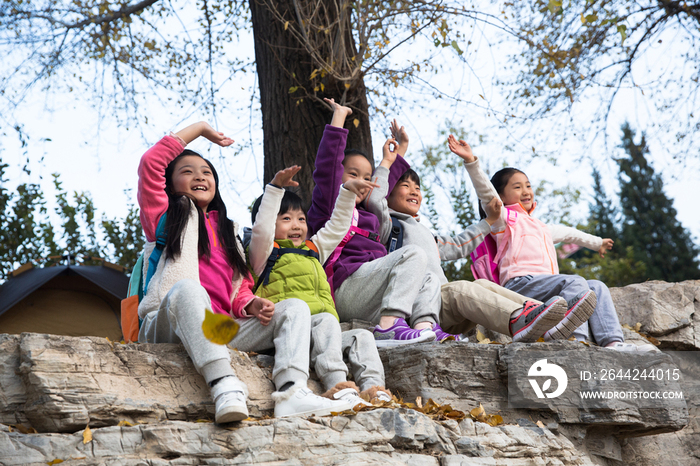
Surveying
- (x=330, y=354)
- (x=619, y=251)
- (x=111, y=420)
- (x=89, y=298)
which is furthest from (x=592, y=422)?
(x=619, y=251)

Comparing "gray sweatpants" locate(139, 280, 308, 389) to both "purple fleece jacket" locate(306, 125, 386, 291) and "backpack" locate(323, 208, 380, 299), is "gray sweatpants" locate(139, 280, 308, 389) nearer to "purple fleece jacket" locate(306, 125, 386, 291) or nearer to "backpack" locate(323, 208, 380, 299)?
"backpack" locate(323, 208, 380, 299)

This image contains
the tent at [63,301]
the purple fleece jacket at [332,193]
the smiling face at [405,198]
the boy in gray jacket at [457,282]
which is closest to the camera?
the boy in gray jacket at [457,282]

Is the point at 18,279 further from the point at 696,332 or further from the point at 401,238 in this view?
the point at 696,332

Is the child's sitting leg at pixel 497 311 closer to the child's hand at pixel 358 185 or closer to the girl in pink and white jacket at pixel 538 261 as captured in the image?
the girl in pink and white jacket at pixel 538 261

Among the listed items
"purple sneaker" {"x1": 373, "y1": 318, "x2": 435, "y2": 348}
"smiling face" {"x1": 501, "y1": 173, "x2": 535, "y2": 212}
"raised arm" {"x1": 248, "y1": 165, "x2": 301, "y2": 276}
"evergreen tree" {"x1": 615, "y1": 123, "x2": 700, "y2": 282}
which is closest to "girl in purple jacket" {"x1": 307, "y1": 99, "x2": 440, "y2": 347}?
"purple sneaker" {"x1": 373, "y1": 318, "x2": 435, "y2": 348}

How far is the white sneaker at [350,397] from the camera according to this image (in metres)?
2.91

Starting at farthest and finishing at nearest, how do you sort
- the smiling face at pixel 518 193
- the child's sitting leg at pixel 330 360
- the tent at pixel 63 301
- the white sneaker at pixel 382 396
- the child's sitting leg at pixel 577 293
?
the tent at pixel 63 301 < the smiling face at pixel 518 193 < the child's sitting leg at pixel 577 293 < the white sneaker at pixel 382 396 < the child's sitting leg at pixel 330 360

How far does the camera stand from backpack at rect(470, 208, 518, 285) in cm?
471

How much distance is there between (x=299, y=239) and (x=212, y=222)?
558mm

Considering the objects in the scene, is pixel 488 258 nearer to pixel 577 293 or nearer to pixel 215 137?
pixel 577 293

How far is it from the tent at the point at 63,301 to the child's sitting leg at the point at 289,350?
162 inches

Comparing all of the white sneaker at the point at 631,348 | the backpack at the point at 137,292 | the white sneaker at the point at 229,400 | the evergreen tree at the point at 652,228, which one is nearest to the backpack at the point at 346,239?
the backpack at the point at 137,292

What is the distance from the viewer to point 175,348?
3.10m

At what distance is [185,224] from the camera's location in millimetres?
3438
